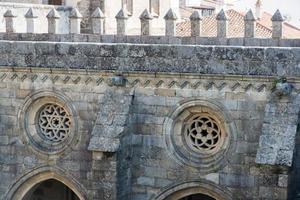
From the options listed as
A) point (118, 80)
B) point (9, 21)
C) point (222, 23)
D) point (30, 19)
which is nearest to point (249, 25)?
point (222, 23)

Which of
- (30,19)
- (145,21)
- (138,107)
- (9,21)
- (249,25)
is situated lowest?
(138,107)

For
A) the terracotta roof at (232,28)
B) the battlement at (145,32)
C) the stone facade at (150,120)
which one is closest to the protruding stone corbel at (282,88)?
the stone facade at (150,120)

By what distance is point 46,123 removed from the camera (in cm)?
1366

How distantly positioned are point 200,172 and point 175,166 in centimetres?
52

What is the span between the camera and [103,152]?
12062 mm

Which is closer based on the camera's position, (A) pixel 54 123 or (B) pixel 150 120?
(B) pixel 150 120

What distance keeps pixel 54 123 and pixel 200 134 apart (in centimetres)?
328

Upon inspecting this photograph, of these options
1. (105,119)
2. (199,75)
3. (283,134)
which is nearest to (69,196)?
(105,119)

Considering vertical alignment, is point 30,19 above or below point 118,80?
above

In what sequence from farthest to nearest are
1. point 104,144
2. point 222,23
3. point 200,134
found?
point 222,23, point 200,134, point 104,144

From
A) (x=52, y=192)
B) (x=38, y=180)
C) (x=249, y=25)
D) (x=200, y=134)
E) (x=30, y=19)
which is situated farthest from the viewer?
(x=30, y=19)

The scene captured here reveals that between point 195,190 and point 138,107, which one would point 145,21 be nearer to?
point 138,107

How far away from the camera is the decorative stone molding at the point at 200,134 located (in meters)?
12.0

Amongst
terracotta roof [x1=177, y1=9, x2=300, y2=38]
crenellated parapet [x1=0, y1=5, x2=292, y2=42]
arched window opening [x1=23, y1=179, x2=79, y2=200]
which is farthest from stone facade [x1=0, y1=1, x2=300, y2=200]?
terracotta roof [x1=177, y1=9, x2=300, y2=38]
